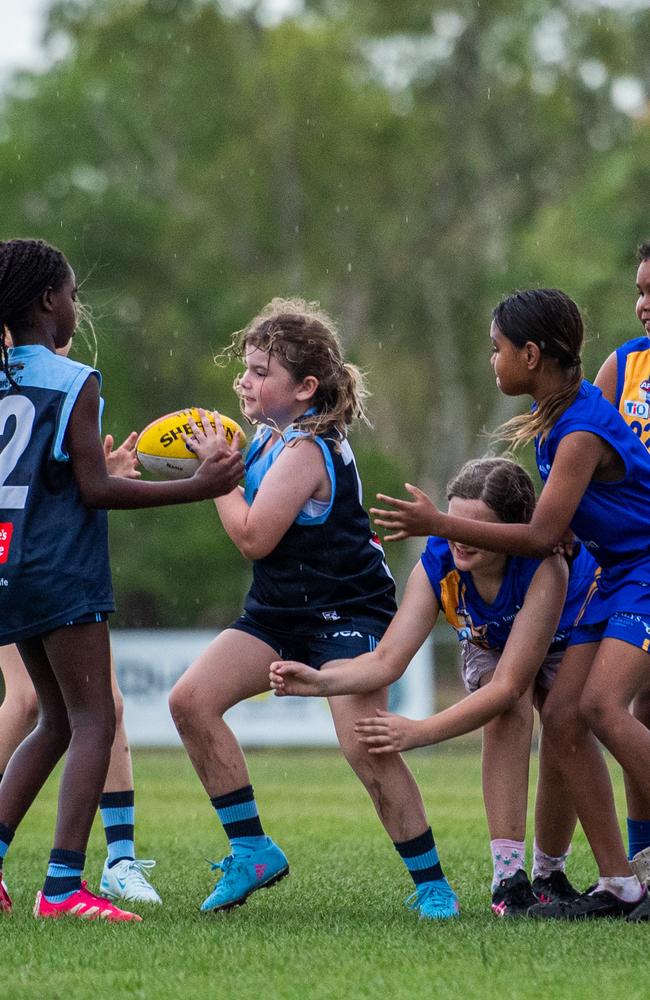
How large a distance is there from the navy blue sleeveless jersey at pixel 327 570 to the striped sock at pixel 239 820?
584mm

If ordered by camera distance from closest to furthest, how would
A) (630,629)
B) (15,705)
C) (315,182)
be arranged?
(630,629) < (15,705) < (315,182)

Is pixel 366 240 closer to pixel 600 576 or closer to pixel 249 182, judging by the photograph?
pixel 249 182

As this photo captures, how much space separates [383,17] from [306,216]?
14.3 feet

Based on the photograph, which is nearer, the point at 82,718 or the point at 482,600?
the point at 82,718

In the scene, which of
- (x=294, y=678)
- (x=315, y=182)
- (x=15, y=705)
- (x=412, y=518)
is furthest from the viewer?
(x=315, y=182)

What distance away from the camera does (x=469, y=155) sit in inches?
1230

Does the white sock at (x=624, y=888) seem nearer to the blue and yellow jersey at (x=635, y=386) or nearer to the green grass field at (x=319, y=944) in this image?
the green grass field at (x=319, y=944)

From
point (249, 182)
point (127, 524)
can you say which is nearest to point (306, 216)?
point (249, 182)

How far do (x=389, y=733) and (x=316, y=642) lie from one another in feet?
1.62

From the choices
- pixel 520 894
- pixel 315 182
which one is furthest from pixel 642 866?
pixel 315 182

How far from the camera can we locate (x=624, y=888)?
483 centimetres

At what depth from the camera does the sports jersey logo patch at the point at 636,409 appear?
5.55 meters

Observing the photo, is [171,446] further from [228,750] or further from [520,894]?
[520,894]

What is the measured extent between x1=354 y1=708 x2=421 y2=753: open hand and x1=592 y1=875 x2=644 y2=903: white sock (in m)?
0.79
